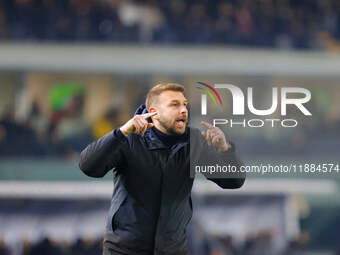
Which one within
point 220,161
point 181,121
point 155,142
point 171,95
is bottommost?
point 220,161

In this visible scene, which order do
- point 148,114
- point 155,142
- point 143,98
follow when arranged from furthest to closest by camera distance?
point 143,98, point 155,142, point 148,114

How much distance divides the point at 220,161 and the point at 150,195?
1.30ft

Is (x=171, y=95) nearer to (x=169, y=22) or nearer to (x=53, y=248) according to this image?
(x=53, y=248)

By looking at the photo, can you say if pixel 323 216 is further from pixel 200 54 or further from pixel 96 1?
pixel 96 1

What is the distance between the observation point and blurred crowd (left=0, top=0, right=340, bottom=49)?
11.5 metres

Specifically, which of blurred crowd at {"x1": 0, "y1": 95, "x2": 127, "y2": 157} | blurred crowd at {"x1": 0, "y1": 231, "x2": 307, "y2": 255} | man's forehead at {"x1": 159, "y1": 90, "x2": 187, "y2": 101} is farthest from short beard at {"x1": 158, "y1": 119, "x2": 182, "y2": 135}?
blurred crowd at {"x1": 0, "y1": 95, "x2": 127, "y2": 157}

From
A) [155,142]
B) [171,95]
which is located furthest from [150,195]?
[171,95]

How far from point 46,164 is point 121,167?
8.19 m

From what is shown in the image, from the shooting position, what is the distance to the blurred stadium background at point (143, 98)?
10.4m

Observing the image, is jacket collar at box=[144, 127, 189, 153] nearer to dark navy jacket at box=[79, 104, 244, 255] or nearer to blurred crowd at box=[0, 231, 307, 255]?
dark navy jacket at box=[79, 104, 244, 255]

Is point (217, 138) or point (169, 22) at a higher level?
point (169, 22)

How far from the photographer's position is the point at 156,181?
9.41 ft

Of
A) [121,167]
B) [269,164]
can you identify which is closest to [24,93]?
[269,164]

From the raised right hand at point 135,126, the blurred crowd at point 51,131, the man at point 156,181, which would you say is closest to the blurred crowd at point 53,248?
the blurred crowd at point 51,131
